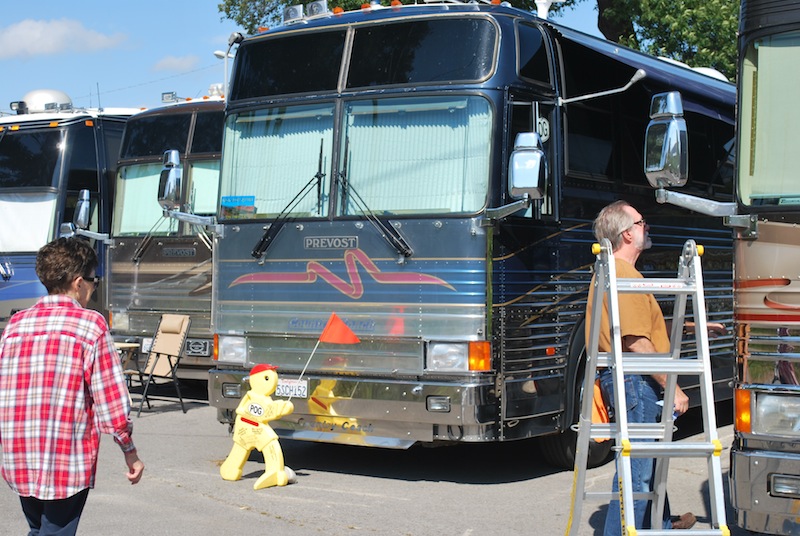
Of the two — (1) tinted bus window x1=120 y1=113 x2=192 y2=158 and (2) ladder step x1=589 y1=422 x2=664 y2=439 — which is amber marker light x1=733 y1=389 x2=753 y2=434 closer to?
(2) ladder step x1=589 y1=422 x2=664 y2=439

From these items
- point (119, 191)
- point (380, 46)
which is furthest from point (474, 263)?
point (119, 191)

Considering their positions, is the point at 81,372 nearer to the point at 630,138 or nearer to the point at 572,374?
the point at 572,374

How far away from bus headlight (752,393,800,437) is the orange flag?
3577mm

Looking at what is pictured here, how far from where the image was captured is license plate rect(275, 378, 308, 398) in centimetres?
882

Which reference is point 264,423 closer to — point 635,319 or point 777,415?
point 635,319

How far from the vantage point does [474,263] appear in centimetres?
812

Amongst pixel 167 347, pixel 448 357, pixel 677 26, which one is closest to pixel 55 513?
pixel 448 357

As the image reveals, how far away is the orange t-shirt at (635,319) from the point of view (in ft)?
19.4

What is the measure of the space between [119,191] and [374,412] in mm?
7123

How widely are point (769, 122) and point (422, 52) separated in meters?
3.24

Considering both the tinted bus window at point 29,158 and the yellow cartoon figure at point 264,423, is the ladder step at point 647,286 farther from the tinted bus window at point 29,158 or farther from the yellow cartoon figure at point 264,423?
the tinted bus window at point 29,158

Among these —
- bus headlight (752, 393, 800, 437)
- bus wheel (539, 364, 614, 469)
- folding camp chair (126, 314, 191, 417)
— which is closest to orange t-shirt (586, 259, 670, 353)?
bus headlight (752, 393, 800, 437)

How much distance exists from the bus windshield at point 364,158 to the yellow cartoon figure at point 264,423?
1.30 meters

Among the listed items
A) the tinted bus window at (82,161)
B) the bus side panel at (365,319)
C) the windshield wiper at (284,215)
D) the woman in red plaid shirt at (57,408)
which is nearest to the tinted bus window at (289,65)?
the windshield wiper at (284,215)
